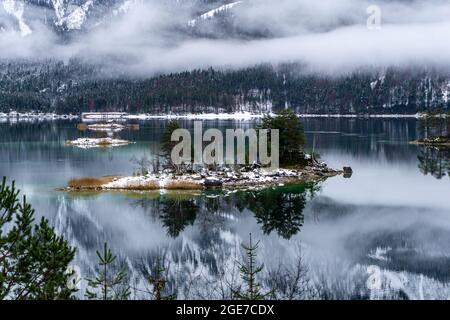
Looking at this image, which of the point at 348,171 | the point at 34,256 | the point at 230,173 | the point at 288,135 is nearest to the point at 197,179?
the point at 230,173

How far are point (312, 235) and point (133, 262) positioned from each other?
15078 millimetres

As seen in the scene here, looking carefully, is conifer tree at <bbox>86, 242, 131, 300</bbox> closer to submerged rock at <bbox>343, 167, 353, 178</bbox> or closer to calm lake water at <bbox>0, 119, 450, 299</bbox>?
calm lake water at <bbox>0, 119, 450, 299</bbox>

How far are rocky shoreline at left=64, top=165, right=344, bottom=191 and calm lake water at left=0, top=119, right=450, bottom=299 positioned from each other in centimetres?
279

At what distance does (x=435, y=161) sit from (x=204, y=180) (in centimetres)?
4621

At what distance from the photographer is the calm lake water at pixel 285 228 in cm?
3175

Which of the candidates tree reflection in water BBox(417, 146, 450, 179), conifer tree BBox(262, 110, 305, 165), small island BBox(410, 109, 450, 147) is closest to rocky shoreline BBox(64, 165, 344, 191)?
conifer tree BBox(262, 110, 305, 165)

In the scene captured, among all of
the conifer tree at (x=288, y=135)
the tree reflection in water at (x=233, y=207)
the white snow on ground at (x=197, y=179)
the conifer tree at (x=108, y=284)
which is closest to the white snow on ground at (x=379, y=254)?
the tree reflection in water at (x=233, y=207)

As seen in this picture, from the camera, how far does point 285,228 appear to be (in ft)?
142

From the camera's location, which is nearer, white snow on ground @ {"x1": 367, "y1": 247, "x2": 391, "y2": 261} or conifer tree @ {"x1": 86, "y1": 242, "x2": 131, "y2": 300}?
conifer tree @ {"x1": 86, "y1": 242, "x2": 131, "y2": 300}

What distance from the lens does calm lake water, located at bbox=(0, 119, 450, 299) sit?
31.8 meters

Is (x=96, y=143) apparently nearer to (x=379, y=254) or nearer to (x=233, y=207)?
(x=233, y=207)
